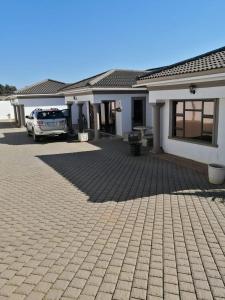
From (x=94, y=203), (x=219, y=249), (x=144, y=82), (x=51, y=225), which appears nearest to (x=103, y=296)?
(x=219, y=249)

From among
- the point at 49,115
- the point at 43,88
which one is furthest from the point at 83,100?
the point at 43,88

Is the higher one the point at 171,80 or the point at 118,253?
the point at 171,80

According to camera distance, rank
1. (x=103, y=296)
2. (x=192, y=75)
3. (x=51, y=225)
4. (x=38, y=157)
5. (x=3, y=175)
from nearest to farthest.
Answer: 1. (x=103, y=296)
2. (x=51, y=225)
3. (x=192, y=75)
4. (x=3, y=175)
5. (x=38, y=157)

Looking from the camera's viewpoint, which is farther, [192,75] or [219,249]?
[192,75]

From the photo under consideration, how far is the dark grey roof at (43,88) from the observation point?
2877cm

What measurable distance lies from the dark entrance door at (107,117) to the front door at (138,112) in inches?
107

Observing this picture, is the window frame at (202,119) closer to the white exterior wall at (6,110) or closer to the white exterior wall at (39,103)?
the white exterior wall at (39,103)

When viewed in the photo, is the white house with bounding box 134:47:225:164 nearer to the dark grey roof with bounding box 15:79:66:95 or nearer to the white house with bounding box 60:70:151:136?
the white house with bounding box 60:70:151:136

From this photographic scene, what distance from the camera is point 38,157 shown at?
45.1ft

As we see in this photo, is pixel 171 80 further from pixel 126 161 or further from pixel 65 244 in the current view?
pixel 65 244

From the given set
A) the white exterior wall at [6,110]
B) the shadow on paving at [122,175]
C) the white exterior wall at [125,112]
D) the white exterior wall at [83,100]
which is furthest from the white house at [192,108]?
the white exterior wall at [6,110]

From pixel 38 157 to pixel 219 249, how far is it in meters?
10.6

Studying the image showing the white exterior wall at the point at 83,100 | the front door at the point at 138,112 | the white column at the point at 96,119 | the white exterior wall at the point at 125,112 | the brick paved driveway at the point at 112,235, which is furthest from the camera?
the front door at the point at 138,112

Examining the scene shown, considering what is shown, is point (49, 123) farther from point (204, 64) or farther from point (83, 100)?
point (204, 64)
